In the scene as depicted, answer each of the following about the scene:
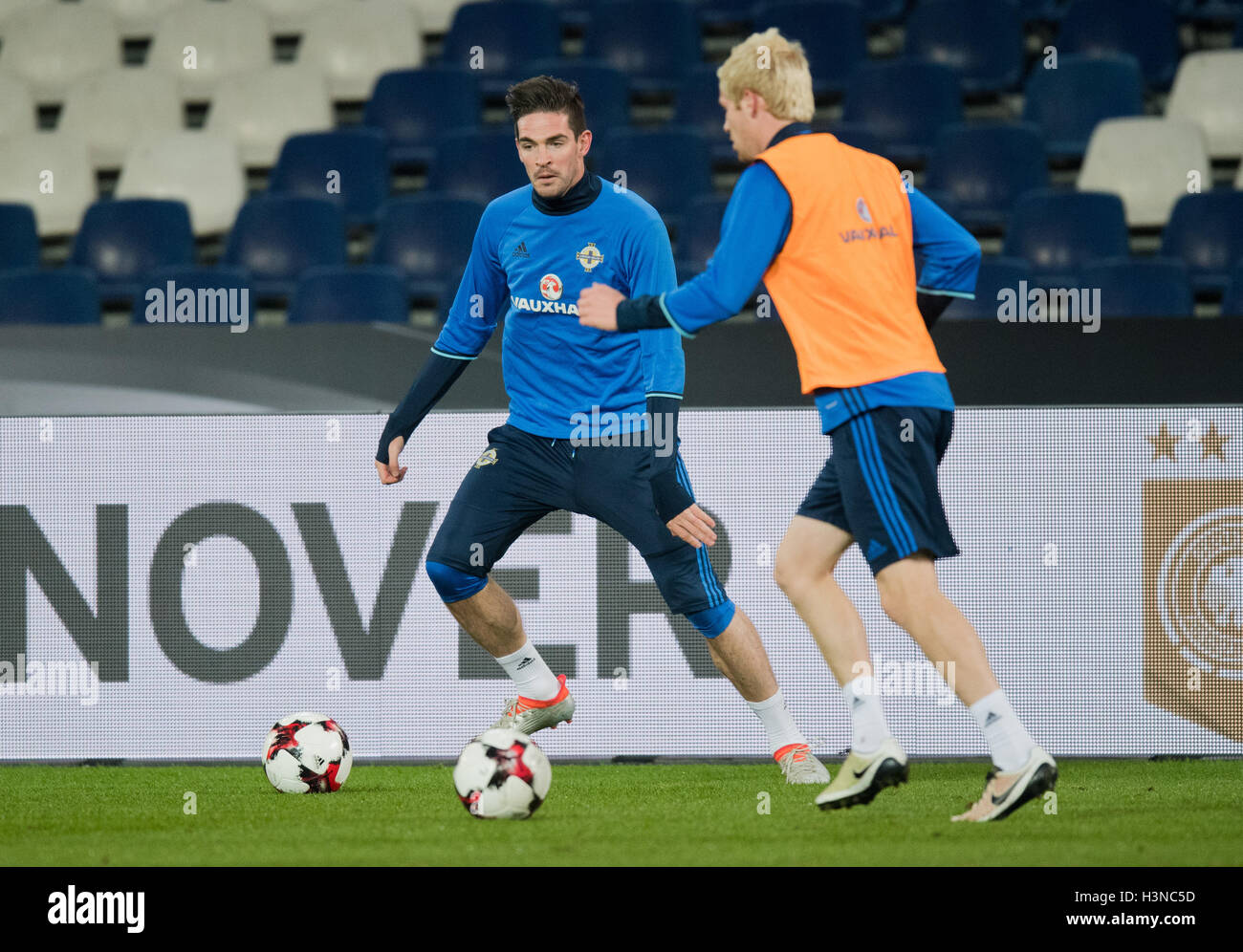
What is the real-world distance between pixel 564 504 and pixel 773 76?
4.86 feet

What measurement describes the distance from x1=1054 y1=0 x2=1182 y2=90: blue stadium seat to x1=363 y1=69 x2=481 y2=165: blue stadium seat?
360 centimetres

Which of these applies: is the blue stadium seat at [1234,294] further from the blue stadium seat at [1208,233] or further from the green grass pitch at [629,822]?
the green grass pitch at [629,822]

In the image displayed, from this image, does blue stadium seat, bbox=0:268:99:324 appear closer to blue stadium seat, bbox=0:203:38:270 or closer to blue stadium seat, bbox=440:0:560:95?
blue stadium seat, bbox=0:203:38:270

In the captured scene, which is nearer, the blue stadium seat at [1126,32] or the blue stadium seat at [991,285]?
the blue stadium seat at [991,285]

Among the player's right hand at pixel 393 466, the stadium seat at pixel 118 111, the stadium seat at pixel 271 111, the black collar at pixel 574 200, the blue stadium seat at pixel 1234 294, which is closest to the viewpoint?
the black collar at pixel 574 200

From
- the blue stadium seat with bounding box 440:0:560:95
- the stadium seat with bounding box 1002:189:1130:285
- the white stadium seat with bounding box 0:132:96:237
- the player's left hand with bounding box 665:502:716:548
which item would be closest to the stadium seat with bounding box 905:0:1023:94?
the stadium seat with bounding box 1002:189:1130:285

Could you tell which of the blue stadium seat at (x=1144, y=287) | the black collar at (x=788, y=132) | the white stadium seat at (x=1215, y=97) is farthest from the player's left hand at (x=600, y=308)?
the white stadium seat at (x=1215, y=97)

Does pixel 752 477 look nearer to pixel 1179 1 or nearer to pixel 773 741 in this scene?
pixel 773 741

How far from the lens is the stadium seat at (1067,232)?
7316 millimetres

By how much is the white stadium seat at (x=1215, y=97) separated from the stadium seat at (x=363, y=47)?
187 inches

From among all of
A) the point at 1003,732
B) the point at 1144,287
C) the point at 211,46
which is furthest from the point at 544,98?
the point at 211,46

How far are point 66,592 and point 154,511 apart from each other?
0.43m

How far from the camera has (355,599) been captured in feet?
17.6
